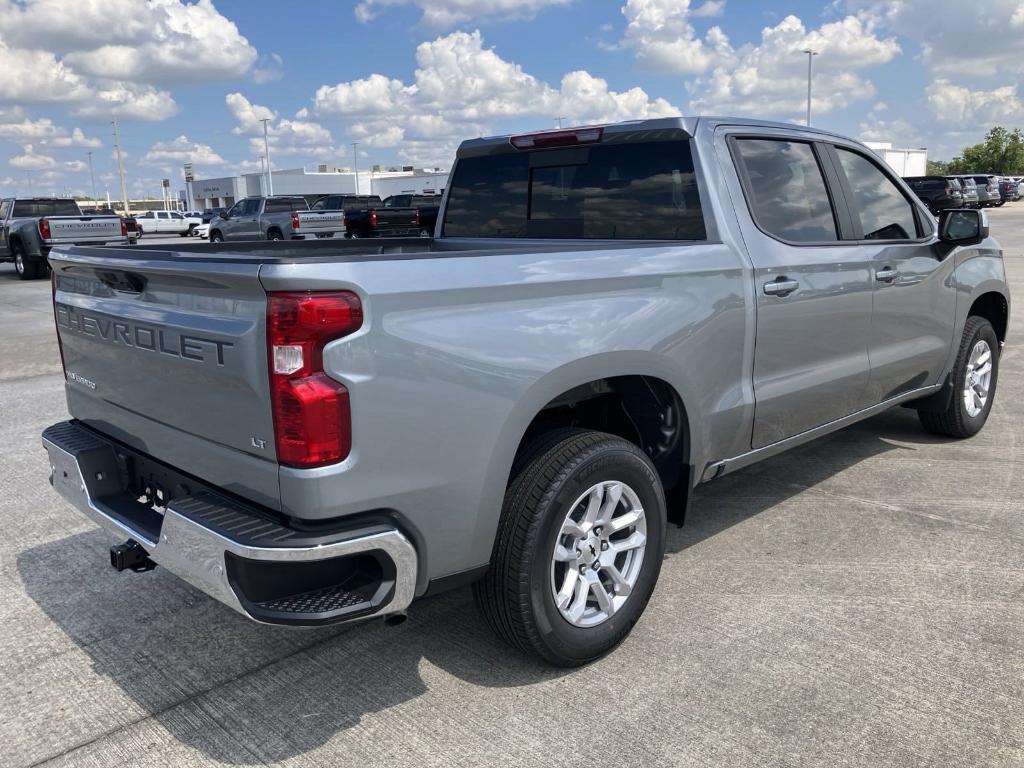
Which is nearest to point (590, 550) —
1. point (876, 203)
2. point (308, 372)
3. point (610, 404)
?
point (610, 404)

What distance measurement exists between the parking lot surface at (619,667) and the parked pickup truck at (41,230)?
15.3 metres

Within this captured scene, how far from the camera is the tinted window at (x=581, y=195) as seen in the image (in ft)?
12.4

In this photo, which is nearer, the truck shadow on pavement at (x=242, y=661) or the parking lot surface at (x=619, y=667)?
the parking lot surface at (x=619, y=667)

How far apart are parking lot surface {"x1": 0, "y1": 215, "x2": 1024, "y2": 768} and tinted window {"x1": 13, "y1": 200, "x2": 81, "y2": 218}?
20287mm

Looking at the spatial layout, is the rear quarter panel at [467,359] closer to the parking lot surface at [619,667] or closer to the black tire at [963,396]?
the parking lot surface at [619,667]

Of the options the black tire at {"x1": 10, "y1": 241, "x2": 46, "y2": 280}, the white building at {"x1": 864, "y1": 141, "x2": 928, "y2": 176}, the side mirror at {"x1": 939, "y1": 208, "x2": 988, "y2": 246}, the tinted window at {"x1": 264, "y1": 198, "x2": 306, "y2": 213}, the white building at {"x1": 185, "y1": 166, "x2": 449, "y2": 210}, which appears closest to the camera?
the side mirror at {"x1": 939, "y1": 208, "x2": 988, "y2": 246}

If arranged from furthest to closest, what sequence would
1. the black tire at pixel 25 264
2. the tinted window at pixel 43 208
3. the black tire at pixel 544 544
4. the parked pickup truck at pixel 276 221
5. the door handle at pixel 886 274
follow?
1. the parked pickup truck at pixel 276 221
2. the tinted window at pixel 43 208
3. the black tire at pixel 25 264
4. the door handle at pixel 886 274
5. the black tire at pixel 544 544

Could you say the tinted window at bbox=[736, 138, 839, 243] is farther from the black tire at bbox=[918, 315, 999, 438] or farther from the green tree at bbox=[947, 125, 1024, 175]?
the green tree at bbox=[947, 125, 1024, 175]

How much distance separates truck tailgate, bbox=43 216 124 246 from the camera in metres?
18.2

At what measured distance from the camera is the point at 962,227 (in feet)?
16.1

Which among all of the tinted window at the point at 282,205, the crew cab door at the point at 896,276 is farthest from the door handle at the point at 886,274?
the tinted window at the point at 282,205

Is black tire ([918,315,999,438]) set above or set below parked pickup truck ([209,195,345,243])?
below

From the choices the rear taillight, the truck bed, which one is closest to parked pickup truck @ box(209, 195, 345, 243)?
the truck bed

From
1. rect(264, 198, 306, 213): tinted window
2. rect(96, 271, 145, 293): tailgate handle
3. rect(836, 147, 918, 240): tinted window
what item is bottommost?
rect(96, 271, 145, 293): tailgate handle
